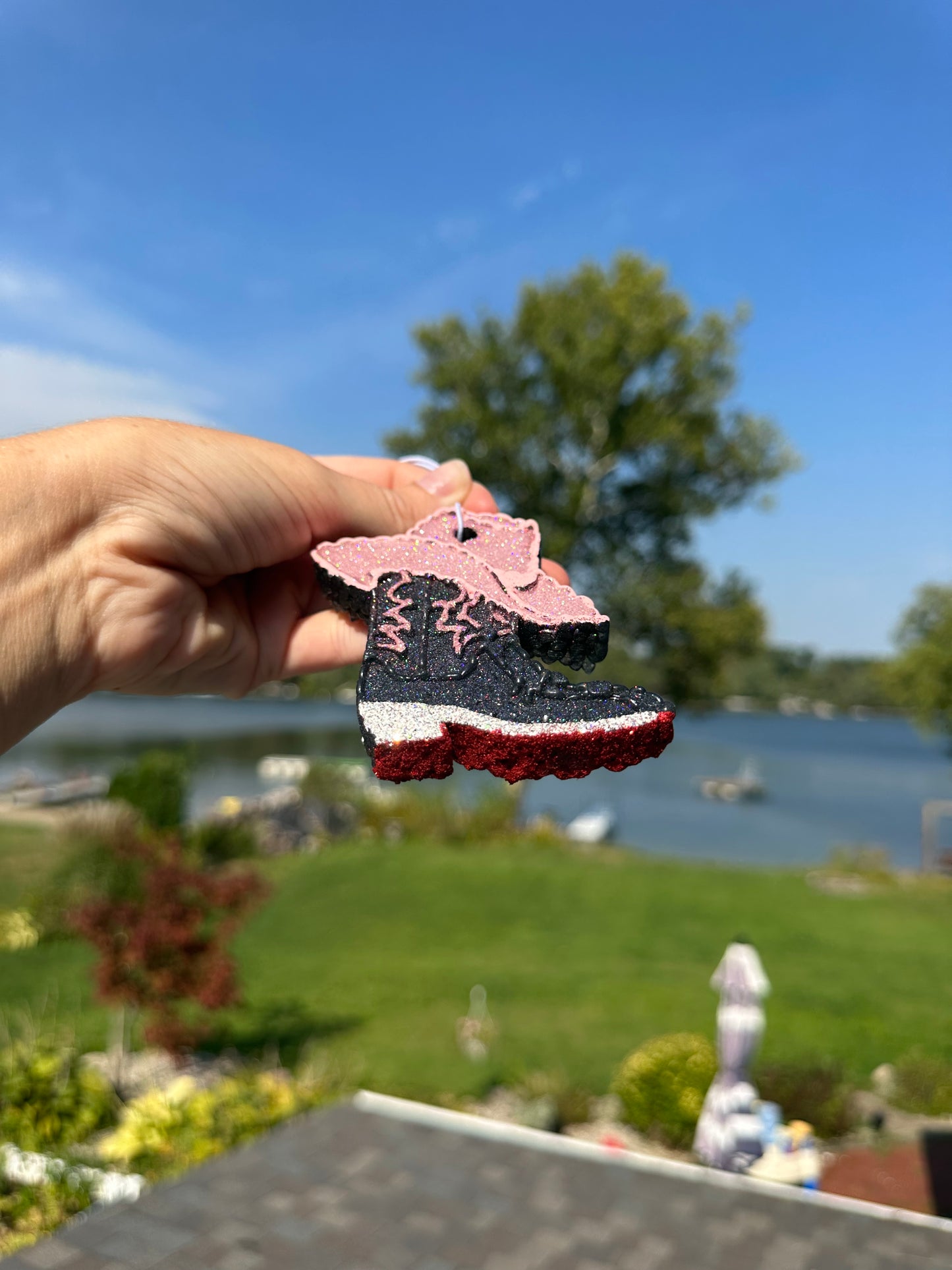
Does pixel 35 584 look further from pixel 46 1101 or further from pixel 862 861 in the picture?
pixel 862 861

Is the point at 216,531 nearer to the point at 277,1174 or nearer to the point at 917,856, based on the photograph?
the point at 277,1174

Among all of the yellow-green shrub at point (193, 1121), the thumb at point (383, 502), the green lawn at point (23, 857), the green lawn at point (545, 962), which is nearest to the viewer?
the thumb at point (383, 502)

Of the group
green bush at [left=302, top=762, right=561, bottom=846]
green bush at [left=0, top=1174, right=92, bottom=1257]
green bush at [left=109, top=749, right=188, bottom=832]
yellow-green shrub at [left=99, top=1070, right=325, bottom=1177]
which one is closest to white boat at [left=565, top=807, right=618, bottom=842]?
green bush at [left=302, top=762, right=561, bottom=846]

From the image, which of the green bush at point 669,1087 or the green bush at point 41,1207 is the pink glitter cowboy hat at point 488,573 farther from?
the green bush at point 669,1087

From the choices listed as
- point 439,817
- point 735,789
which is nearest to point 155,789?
point 439,817

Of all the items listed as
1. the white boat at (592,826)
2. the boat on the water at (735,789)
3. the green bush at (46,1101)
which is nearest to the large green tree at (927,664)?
the white boat at (592,826)

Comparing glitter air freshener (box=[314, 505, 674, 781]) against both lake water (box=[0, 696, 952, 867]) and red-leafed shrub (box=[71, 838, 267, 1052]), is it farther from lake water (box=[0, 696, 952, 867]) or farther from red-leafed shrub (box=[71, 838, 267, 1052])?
red-leafed shrub (box=[71, 838, 267, 1052])

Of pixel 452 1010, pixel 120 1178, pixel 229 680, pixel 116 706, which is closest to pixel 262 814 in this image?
pixel 452 1010
